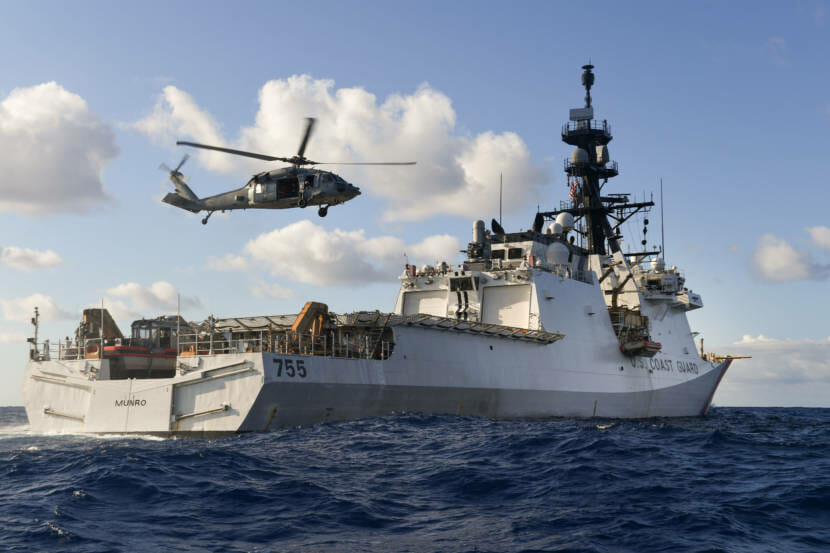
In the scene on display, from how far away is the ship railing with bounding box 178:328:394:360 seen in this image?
68.6ft

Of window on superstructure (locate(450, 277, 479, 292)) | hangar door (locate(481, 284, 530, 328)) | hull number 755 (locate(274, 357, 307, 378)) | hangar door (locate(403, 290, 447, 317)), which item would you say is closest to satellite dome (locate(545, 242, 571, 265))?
hangar door (locate(481, 284, 530, 328))

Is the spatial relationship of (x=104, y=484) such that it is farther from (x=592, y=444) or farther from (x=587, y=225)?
(x=587, y=225)

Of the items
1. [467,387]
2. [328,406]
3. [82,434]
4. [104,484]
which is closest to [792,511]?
[104,484]

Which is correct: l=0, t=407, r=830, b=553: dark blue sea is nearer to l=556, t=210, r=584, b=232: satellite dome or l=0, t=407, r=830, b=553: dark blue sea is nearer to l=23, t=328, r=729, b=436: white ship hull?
l=23, t=328, r=729, b=436: white ship hull

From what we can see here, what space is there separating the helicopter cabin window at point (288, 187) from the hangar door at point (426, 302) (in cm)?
905

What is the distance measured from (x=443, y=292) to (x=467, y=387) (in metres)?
6.02

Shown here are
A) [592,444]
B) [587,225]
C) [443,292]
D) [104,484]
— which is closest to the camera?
[104,484]

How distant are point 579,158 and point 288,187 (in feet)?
75.6

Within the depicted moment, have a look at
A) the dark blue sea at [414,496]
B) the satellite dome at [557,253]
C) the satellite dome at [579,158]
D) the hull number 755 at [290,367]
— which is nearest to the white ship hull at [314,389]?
the hull number 755 at [290,367]

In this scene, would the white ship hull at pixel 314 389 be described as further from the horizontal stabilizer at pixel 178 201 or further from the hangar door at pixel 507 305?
the horizontal stabilizer at pixel 178 201

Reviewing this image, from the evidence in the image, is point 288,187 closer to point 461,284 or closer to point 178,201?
point 178,201

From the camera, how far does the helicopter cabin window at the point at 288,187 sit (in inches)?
876

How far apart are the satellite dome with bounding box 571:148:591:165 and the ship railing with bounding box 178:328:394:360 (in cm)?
2185

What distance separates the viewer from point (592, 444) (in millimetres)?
16125
